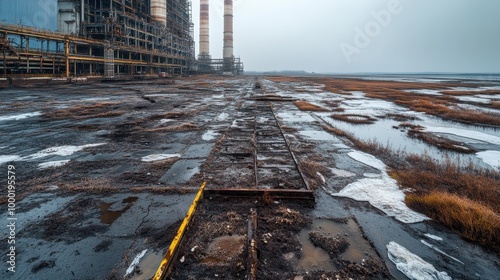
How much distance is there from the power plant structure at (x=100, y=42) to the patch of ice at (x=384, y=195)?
3070 centimetres

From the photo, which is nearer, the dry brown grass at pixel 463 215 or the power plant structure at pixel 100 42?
the dry brown grass at pixel 463 215

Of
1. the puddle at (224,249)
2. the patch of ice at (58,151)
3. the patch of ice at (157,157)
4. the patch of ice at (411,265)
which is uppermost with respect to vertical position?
the patch of ice at (58,151)

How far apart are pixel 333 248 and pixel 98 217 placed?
10.1 ft

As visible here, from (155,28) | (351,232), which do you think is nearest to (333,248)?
(351,232)

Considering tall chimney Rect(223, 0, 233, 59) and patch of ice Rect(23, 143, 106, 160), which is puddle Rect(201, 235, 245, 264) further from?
tall chimney Rect(223, 0, 233, 59)

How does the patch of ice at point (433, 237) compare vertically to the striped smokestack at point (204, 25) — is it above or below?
below

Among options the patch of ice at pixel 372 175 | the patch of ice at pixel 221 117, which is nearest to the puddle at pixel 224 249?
the patch of ice at pixel 372 175

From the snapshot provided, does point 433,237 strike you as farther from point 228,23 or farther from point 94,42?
point 228,23

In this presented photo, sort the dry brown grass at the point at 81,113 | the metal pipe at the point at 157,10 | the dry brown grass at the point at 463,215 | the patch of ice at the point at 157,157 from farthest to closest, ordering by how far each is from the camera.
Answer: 1. the metal pipe at the point at 157,10
2. the dry brown grass at the point at 81,113
3. the patch of ice at the point at 157,157
4. the dry brown grass at the point at 463,215

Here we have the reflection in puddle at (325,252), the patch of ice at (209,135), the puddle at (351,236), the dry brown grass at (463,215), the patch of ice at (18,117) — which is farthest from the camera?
the patch of ice at (18,117)

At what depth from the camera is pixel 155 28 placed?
54.1 m

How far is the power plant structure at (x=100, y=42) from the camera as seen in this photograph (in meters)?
28.2

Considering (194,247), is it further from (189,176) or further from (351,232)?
(189,176)

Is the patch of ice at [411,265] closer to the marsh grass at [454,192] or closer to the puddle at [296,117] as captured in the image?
the marsh grass at [454,192]
